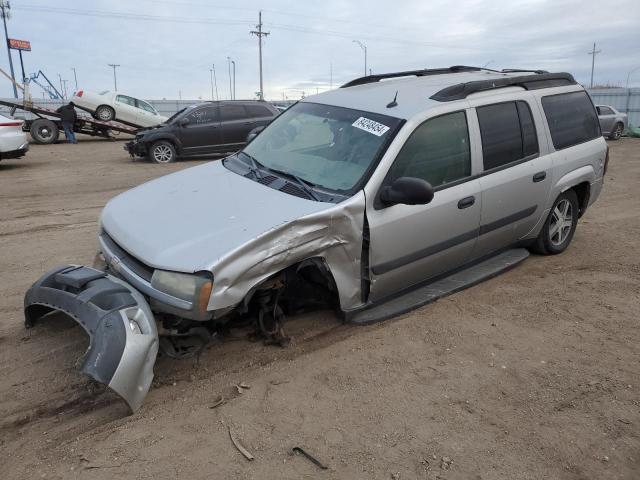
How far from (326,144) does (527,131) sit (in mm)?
2024

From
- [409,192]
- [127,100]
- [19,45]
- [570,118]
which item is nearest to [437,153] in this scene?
[409,192]

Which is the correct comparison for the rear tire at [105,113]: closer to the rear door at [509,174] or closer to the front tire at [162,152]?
the front tire at [162,152]

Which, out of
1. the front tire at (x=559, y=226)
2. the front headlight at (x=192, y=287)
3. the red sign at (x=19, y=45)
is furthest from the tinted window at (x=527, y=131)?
the red sign at (x=19, y=45)

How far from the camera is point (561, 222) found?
5.56m

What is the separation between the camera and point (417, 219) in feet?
12.6

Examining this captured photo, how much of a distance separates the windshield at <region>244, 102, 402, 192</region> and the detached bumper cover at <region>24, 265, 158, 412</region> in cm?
153

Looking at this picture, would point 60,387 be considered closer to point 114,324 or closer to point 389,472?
point 114,324

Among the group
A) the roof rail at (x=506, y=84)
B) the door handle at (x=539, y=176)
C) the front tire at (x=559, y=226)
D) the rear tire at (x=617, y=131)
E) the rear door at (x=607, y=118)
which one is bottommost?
the rear tire at (x=617, y=131)

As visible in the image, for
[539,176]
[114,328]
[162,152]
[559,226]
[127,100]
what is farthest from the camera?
[127,100]

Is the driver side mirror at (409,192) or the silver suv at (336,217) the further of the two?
the driver side mirror at (409,192)

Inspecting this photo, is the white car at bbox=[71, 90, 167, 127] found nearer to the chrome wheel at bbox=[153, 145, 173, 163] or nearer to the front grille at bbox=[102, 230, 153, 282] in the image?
the chrome wheel at bbox=[153, 145, 173, 163]

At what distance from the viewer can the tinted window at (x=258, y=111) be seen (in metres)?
14.9

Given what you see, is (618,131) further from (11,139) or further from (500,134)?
(11,139)

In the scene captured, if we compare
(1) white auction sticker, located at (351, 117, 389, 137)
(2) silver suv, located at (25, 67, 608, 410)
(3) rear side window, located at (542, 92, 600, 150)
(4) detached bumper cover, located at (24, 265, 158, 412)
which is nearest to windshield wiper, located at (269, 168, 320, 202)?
(2) silver suv, located at (25, 67, 608, 410)
